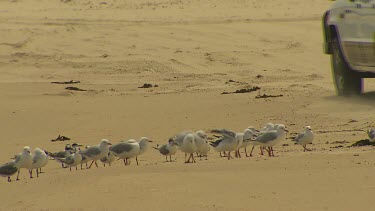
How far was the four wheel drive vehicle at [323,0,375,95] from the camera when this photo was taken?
53.7ft

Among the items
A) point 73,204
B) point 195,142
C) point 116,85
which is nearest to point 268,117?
point 195,142

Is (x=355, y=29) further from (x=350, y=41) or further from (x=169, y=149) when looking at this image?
(x=169, y=149)

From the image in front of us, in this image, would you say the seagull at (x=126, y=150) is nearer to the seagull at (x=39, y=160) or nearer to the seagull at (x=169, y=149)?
the seagull at (x=169, y=149)

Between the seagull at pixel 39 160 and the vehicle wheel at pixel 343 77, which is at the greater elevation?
the vehicle wheel at pixel 343 77

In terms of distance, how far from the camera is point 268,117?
16.7m

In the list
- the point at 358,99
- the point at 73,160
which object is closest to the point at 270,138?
the point at 73,160

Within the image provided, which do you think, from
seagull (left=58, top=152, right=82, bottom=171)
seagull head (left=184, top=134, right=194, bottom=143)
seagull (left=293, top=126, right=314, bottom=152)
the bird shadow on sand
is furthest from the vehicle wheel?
seagull (left=58, top=152, right=82, bottom=171)

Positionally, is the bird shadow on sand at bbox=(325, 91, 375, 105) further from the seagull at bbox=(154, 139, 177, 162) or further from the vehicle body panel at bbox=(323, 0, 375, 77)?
the seagull at bbox=(154, 139, 177, 162)

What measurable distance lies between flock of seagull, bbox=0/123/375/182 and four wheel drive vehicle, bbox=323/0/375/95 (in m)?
3.34

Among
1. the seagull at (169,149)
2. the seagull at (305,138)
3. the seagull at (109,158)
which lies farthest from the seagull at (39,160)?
the seagull at (305,138)

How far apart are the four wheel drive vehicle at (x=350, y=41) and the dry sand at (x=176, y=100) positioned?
38 centimetres

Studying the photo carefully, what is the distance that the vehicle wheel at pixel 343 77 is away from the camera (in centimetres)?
1762

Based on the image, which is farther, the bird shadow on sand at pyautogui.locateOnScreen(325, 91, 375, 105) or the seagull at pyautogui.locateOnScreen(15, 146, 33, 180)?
the bird shadow on sand at pyautogui.locateOnScreen(325, 91, 375, 105)

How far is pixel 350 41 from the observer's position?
16969mm
